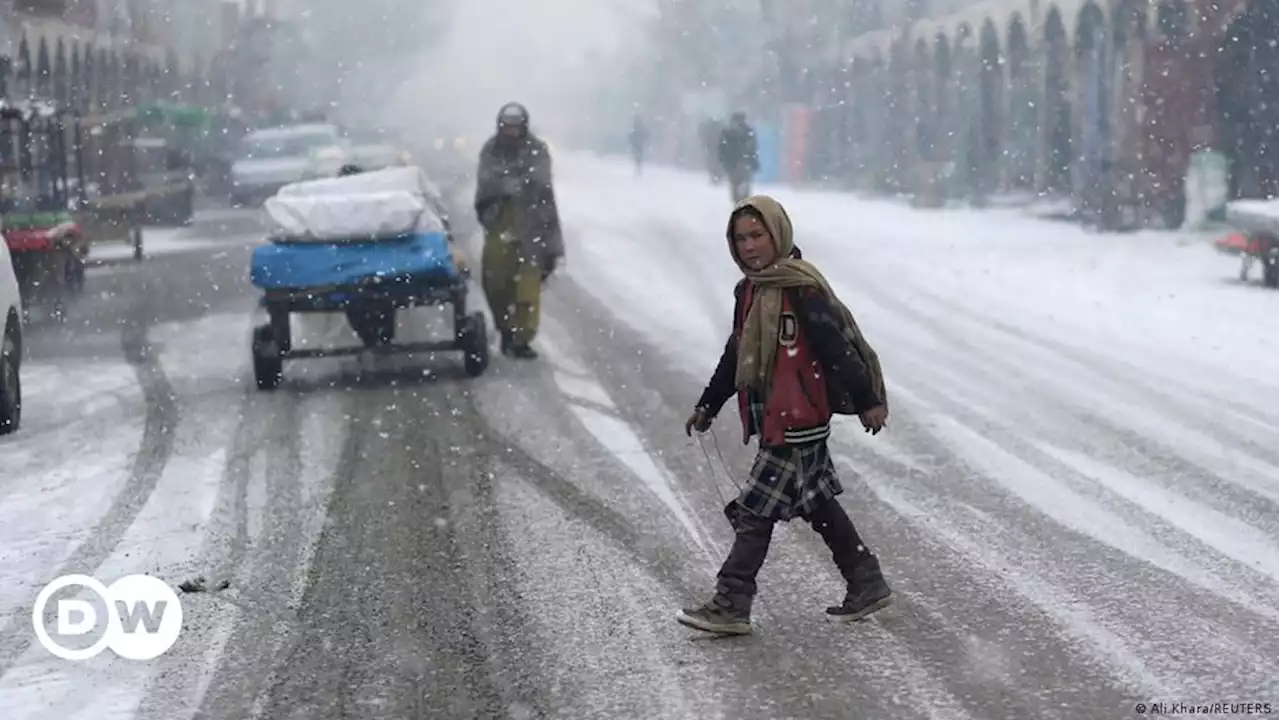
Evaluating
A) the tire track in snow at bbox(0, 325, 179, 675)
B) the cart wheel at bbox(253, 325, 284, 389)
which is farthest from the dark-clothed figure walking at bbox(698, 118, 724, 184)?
the cart wheel at bbox(253, 325, 284, 389)

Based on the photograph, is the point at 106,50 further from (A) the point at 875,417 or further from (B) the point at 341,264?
(A) the point at 875,417

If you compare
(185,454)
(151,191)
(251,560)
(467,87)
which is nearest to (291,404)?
(185,454)

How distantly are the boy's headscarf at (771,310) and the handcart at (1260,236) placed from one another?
12303mm

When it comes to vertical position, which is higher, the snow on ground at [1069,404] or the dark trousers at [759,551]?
the dark trousers at [759,551]

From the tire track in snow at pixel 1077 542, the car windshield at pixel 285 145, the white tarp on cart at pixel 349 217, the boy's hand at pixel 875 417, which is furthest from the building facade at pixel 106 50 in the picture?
the boy's hand at pixel 875 417

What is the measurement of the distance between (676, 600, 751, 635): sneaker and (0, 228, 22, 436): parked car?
255 inches

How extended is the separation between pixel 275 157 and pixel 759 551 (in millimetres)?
33490

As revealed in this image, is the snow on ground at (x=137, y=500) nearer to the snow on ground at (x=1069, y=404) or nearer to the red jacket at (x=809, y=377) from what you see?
the red jacket at (x=809, y=377)

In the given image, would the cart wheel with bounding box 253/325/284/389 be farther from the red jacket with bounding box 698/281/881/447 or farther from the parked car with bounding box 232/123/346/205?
the parked car with bounding box 232/123/346/205

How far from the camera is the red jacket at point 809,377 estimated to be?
6008 mm

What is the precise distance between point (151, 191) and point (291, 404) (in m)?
21.5

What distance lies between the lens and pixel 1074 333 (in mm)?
14531

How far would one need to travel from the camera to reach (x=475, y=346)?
42.1 feet

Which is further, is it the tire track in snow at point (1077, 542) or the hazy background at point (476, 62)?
the hazy background at point (476, 62)
